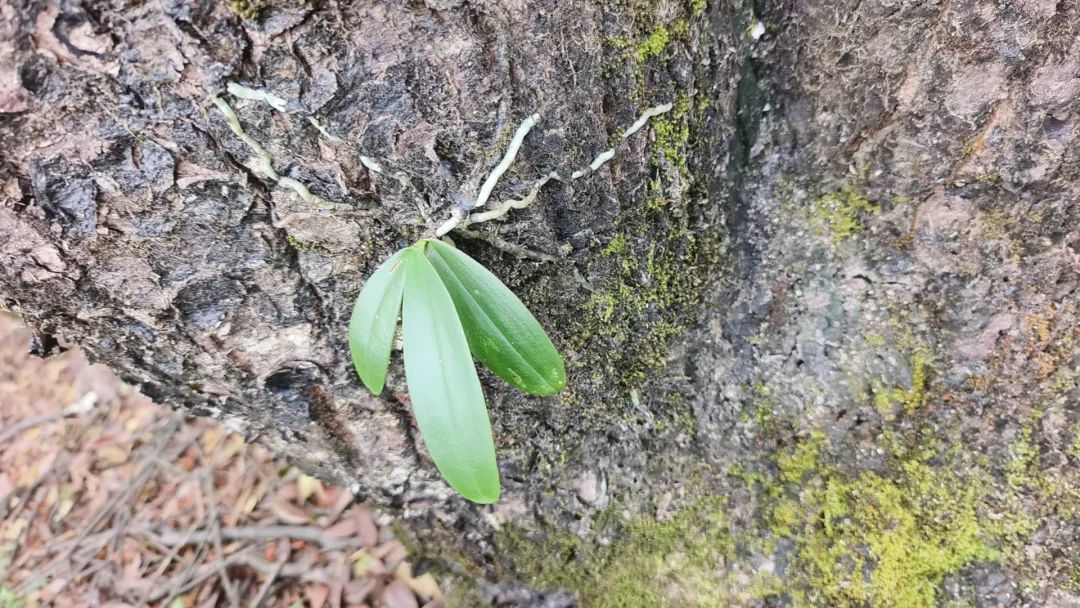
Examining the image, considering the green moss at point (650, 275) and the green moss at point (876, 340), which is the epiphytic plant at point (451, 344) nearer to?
the green moss at point (650, 275)

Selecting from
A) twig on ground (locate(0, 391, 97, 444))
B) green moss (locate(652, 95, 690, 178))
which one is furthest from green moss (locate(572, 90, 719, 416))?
twig on ground (locate(0, 391, 97, 444))

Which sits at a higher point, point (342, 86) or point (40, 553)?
point (342, 86)

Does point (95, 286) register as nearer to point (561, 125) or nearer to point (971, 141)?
point (561, 125)

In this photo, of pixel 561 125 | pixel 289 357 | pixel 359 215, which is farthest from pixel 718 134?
pixel 289 357

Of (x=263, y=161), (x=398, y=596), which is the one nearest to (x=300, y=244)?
(x=263, y=161)

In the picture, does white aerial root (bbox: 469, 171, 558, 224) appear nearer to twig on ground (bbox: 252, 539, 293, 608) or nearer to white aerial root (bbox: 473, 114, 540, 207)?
white aerial root (bbox: 473, 114, 540, 207)

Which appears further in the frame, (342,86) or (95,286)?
(95,286)

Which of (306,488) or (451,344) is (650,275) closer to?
(451,344)
